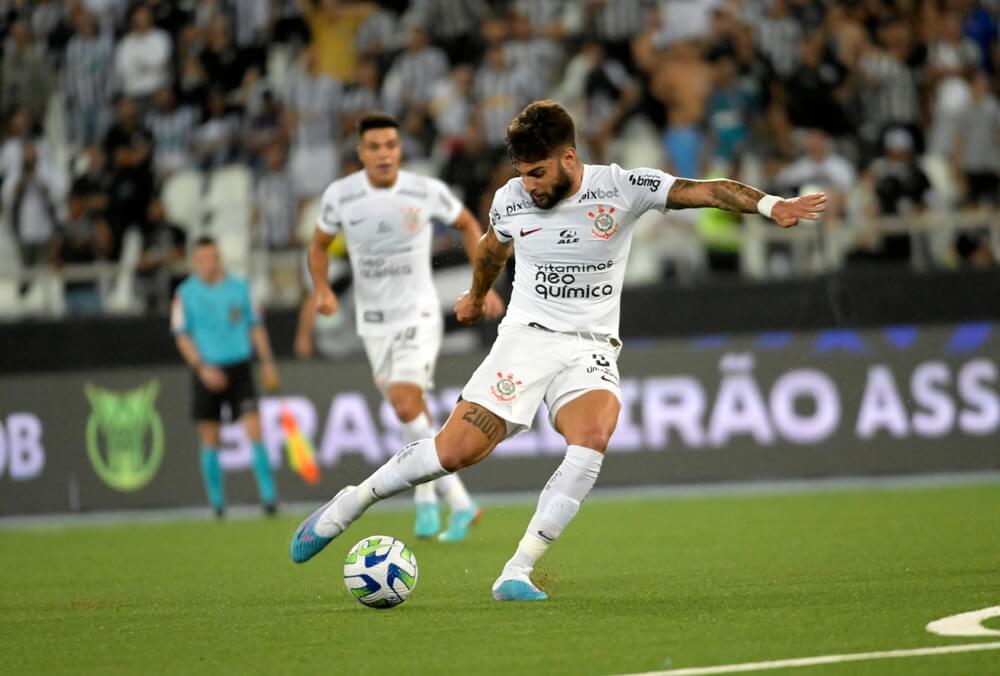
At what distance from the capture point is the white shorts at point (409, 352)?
11.8 meters

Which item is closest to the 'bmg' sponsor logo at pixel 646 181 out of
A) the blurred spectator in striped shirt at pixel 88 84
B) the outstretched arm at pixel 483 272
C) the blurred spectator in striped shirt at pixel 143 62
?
the outstretched arm at pixel 483 272

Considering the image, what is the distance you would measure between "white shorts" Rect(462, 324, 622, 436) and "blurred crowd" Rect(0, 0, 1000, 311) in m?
9.25

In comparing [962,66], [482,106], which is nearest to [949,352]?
[962,66]

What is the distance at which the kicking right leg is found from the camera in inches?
317

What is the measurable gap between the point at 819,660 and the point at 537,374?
8.56ft

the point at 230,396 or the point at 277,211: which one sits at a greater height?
the point at 277,211

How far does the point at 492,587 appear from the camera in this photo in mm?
8453

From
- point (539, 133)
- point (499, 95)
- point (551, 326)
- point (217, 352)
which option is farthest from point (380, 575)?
point (499, 95)

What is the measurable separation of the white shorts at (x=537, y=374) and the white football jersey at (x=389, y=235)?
3776mm

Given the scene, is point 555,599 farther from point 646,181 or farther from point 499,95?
point 499,95

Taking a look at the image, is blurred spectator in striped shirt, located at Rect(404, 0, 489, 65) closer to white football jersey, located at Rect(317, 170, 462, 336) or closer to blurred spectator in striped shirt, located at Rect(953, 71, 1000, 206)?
blurred spectator in striped shirt, located at Rect(953, 71, 1000, 206)

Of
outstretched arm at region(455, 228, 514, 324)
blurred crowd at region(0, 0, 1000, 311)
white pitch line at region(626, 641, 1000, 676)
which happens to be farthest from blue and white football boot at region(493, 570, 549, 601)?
blurred crowd at region(0, 0, 1000, 311)

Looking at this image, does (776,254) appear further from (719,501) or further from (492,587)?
(492,587)

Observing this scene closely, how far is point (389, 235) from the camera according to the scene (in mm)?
11922
